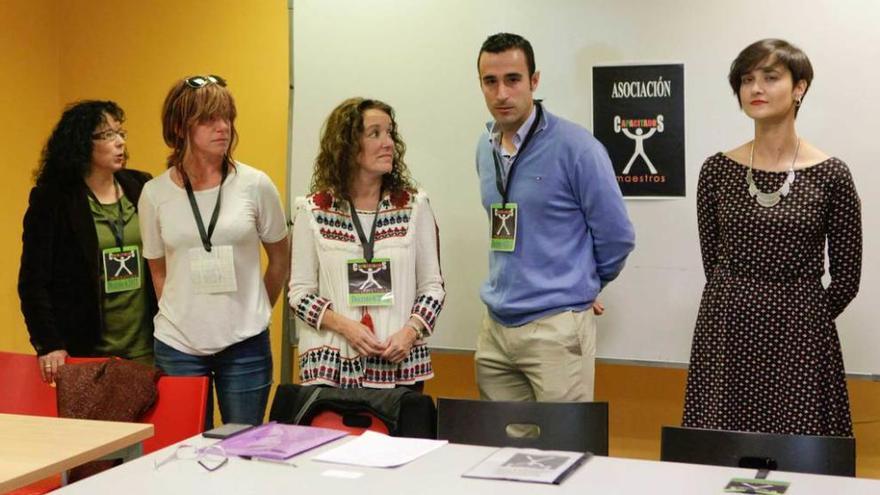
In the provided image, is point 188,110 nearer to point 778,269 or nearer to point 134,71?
point 134,71

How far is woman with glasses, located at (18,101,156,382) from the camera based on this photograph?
342 centimetres

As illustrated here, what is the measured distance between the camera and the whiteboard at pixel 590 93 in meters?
3.36

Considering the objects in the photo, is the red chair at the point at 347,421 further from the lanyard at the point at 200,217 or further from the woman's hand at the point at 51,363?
the woman's hand at the point at 51,363

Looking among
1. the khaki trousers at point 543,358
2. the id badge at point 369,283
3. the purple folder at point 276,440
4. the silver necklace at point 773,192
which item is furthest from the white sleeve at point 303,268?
the silver necklace at point 773,192

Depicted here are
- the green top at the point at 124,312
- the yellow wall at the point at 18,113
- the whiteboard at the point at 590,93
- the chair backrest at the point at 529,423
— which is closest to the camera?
the chair backrest at the point at 529,423

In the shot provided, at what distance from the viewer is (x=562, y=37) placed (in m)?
3.72

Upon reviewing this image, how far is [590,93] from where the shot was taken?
3.69 meters

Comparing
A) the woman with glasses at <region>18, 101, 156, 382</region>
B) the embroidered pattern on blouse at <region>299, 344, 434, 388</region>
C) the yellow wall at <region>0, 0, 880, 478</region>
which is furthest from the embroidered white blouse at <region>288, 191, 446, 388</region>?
the yellow wall at <region>0, 0, 880, 478</region>

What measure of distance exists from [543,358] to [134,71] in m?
2.62

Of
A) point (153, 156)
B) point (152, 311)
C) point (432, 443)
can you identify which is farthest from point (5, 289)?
point (432, 443)

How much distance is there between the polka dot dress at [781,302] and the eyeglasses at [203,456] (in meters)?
1.41

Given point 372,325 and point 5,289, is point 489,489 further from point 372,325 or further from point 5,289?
point 5,289

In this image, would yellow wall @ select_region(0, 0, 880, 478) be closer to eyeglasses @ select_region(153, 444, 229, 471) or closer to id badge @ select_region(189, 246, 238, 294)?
id badge @ select_region(189, 246, 238, 294)

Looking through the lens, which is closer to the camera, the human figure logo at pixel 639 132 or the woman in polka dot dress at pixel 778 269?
the woman in polka dot dress at pixel 778 269
